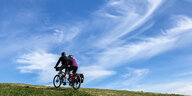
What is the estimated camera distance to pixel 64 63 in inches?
Answer: 864

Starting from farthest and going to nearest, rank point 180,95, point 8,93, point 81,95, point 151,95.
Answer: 1. point 180,95
2. point 151,95
3. point 81,95
4. point 8,93

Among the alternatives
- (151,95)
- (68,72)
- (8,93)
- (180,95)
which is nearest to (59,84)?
(68,72)

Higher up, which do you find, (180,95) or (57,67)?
(57,67)

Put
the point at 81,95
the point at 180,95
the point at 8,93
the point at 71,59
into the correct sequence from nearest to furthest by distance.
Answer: the point at 8,93
the point at 81,95
the point at 71,59
the point at 180,95

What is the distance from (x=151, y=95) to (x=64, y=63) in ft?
35.1

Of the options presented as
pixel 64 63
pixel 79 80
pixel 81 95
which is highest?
pixel 64 63

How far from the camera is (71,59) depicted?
70.8 ft

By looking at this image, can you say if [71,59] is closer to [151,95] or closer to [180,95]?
[151,95]

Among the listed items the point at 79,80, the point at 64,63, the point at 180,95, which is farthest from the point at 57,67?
the point at 180,95

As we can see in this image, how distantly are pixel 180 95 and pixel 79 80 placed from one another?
1420 cm

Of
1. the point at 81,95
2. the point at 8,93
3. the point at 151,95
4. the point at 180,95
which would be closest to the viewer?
the point at 8,93

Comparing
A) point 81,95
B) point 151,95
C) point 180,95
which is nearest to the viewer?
point 81,95

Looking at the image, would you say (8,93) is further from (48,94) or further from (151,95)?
(151,95)

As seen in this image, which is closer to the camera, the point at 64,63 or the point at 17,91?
the point at 17,91
